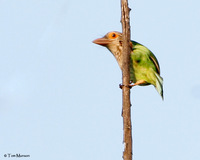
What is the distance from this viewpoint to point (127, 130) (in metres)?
7.00

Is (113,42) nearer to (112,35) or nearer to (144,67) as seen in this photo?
(112,35)

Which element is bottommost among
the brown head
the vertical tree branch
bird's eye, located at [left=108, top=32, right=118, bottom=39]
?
the vertical tree branch

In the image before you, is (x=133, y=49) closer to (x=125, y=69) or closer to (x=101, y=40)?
(x=101, y=40)

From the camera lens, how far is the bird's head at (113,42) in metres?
9.23

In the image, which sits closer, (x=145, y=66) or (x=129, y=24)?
(x=129, y=24)

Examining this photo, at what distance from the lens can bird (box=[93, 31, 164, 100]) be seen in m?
9.02

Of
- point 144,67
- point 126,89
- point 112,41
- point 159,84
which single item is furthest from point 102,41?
point 126,89

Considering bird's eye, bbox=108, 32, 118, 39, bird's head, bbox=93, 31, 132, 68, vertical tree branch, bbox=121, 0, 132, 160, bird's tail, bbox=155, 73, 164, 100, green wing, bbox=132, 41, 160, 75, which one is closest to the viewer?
vertical tree branch, bbox=121, 0, 132, 160

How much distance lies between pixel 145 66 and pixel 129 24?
1890 millimetres

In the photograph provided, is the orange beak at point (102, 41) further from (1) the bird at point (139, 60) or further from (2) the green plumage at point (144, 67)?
(2) the green plumage at point (144, 67)

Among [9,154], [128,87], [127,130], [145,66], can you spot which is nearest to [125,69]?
[128,87]

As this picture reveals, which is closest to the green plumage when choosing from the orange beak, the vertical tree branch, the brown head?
the brown head

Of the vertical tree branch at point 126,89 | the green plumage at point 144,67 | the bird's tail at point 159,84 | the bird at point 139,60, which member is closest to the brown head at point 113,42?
the bird at point 139,60

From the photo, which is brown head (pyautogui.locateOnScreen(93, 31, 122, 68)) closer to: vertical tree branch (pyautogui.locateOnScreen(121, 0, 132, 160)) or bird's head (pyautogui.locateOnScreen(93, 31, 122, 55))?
bird's head (pyautogui.locateOnScreen(93, 31, 122, 55))
